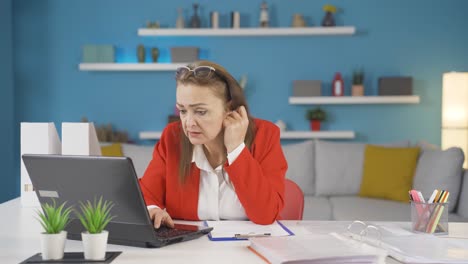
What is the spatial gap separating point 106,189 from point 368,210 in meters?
2.90

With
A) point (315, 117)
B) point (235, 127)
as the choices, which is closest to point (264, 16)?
point (315, 117)

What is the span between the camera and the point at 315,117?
5.43 meters

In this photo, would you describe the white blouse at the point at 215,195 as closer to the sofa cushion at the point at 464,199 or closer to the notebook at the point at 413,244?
the notebook at the point at 413,244

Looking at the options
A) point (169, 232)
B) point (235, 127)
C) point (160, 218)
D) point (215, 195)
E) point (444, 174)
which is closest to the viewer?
point (169, 232)

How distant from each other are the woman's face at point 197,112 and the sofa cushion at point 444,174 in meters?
2.55

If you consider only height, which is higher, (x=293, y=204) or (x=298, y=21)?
(x=298, y=21)

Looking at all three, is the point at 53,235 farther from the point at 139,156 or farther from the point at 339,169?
the point at 339,169

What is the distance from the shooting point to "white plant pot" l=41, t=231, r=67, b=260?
1.33 metres

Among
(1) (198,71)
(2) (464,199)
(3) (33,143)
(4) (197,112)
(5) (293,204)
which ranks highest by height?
(1) (198,71)

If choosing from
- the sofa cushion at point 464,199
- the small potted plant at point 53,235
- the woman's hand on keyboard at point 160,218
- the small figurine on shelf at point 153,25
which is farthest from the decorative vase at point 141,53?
the small potted plant at point 53,235

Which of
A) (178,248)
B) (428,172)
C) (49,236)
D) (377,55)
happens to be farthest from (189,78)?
(377,55)

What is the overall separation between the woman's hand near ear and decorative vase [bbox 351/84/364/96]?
3551 millimetres

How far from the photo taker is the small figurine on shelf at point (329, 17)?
5332 mm

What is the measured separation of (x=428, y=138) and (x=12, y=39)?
3.86 m
